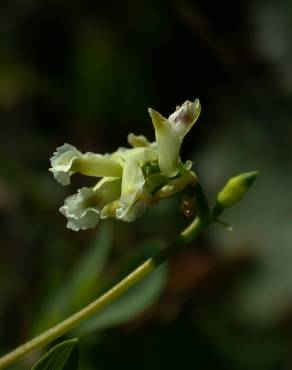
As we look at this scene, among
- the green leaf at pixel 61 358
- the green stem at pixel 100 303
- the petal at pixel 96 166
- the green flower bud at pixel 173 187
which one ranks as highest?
the petal at pixel 96 166

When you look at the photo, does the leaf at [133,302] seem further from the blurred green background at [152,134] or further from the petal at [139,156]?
the blurred green background at [152,134]

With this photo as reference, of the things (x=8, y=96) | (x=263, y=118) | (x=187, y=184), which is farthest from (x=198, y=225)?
(x=8, y=96)

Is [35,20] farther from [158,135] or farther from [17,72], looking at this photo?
[158,135]

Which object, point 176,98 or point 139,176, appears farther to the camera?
point 176,98

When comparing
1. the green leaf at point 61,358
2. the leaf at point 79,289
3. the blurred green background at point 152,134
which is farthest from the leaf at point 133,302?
the blurred green background at point 152,134

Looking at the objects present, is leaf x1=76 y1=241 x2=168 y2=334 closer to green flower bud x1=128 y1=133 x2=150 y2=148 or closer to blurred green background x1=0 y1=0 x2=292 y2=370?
green flower bud x1=128 y1=133 x2=150 y2=148

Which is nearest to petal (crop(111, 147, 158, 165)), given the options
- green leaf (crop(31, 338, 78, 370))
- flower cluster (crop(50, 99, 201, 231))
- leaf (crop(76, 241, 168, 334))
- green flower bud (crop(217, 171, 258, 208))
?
flower cluster (crop(50, 99, 201, 231))

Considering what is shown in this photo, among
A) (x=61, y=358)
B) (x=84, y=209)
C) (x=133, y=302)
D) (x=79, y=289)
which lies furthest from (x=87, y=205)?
(x=79, y=289)
